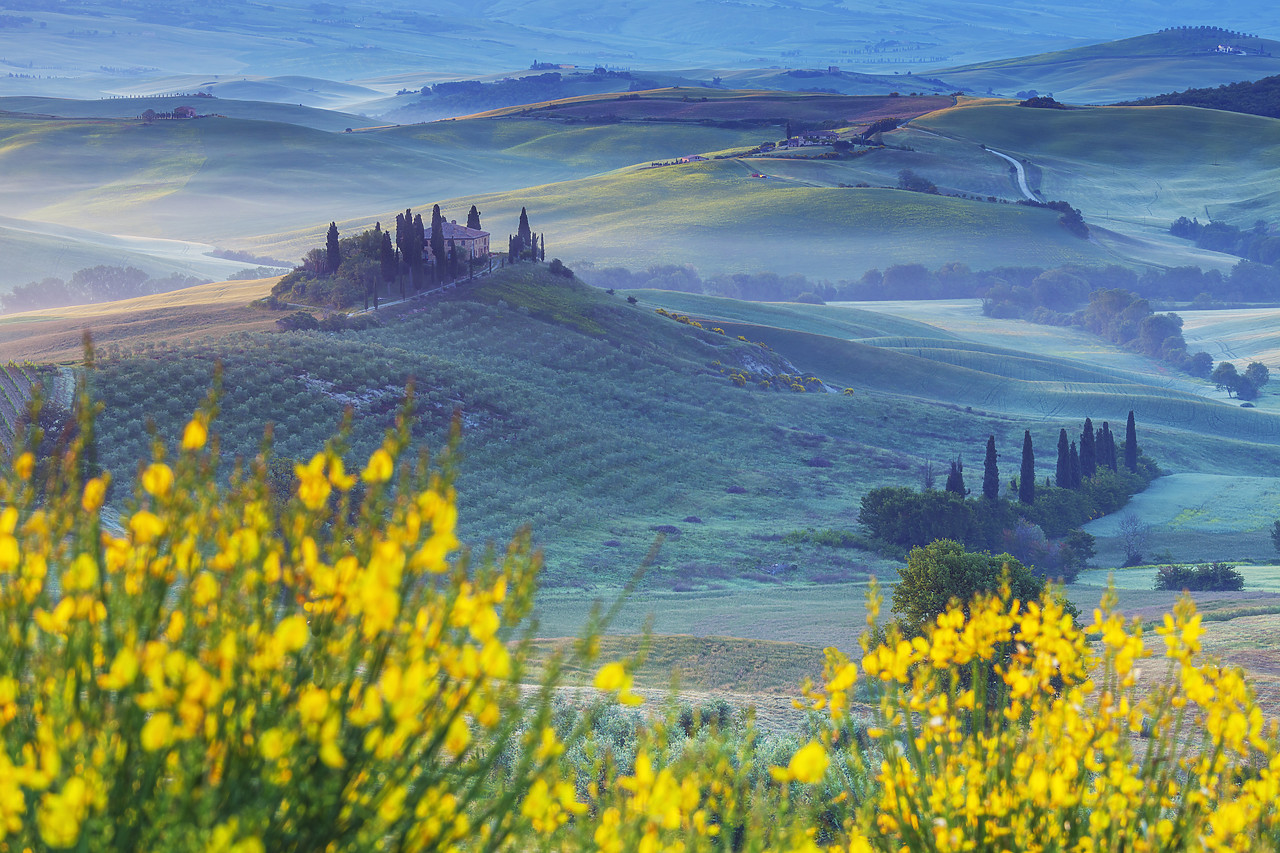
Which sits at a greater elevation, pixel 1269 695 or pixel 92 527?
pixel 92 527

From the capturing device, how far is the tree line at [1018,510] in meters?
46.2

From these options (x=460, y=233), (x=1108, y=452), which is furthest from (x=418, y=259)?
(x=1108, y=452)

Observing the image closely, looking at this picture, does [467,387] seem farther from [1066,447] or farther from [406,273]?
[1066,447]

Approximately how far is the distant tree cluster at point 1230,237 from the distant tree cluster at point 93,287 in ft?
496

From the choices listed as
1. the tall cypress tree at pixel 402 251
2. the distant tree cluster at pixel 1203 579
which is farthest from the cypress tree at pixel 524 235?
the distant tree cluster at pixel 1203 579

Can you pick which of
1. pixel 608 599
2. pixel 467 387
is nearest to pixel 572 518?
pixel 608 599

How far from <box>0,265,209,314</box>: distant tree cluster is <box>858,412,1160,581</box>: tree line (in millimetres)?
95402

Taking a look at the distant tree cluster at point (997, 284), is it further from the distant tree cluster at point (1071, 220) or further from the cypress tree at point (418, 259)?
the cypress tree at point (418, 259)

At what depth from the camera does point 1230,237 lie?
527ft

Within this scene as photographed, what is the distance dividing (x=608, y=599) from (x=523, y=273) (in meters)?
45.0

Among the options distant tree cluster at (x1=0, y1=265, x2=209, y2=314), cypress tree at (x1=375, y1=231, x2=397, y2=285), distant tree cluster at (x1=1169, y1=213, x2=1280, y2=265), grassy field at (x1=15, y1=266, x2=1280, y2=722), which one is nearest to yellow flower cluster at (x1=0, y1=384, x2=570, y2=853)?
grassy field at (x1=15, y1=266, x2=1280, y2=722)

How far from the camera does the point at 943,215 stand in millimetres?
148000

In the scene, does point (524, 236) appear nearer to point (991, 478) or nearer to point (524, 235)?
point (524, 235)

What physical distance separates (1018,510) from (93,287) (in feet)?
348
